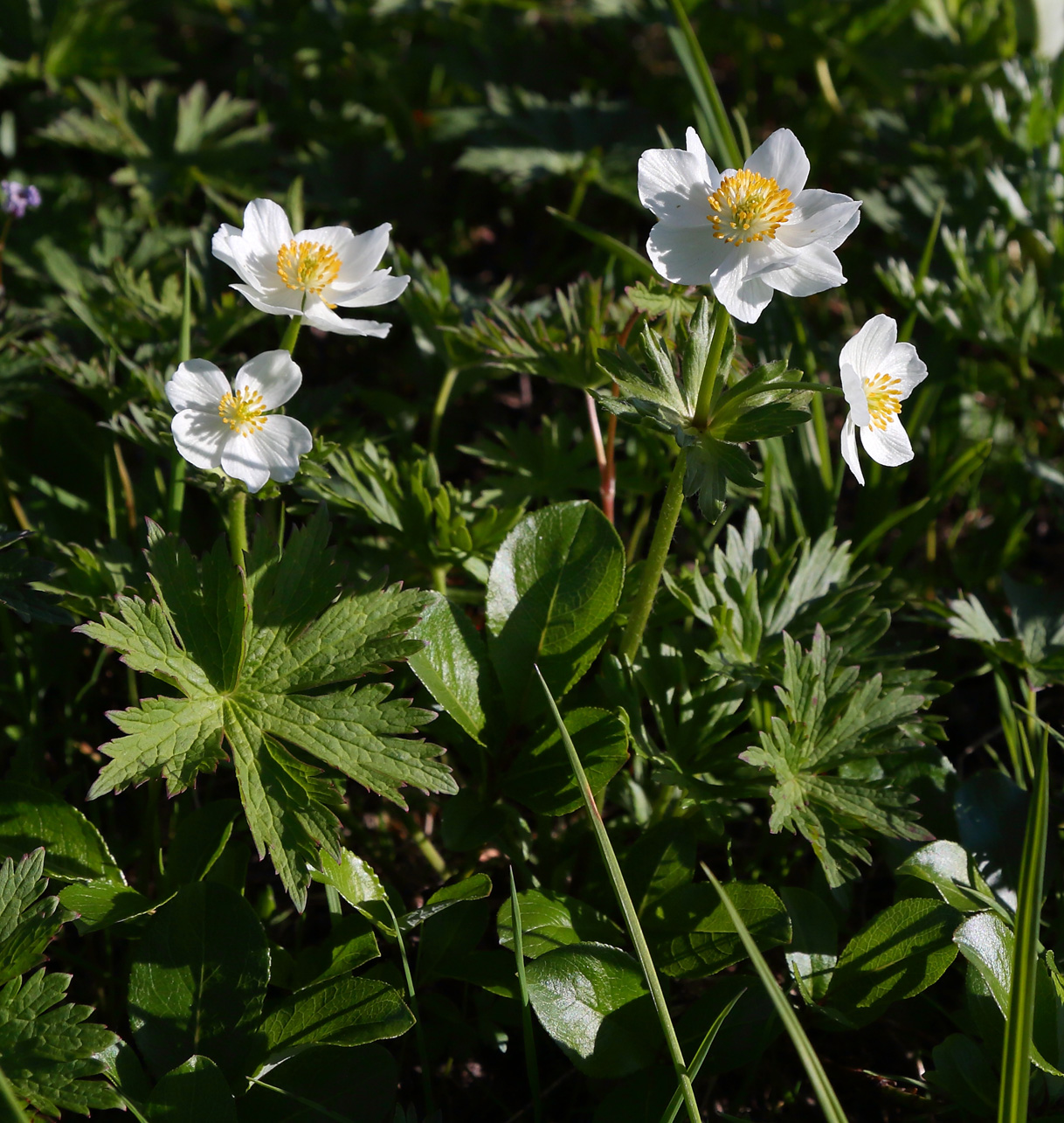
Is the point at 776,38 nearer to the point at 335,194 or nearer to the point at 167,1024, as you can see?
the point at 335,194

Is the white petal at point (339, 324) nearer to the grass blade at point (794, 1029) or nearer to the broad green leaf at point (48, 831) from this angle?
the broad green leaf at point (48, 831)

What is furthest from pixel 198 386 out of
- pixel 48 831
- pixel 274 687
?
pixel 48 831

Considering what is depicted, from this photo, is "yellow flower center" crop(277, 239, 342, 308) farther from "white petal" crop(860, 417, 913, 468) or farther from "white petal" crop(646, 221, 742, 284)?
"white petal" crop(860, 417, 913, 468)

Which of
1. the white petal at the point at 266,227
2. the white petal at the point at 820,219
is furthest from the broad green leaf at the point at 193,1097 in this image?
the white petal at the point at 820,219

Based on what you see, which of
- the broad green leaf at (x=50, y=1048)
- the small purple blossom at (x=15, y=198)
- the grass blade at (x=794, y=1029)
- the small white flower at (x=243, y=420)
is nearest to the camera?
the grass blade at (x=794, y=1029)

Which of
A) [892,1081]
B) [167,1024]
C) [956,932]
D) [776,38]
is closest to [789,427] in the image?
[956,932]

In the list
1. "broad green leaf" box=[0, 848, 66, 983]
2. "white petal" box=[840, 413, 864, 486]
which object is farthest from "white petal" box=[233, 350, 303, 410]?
"white petal" box=[840, 413, 864, 486]
